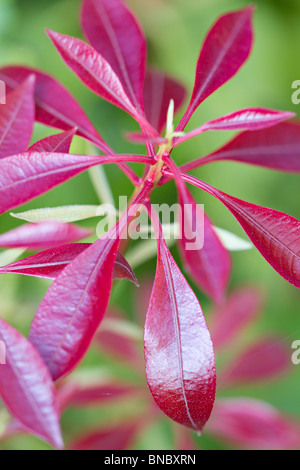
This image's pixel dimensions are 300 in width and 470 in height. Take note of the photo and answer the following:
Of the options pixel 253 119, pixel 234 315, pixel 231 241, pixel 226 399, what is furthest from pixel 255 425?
pixel 253 119

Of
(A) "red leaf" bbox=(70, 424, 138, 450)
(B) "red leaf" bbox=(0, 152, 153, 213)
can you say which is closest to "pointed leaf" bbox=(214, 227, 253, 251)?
(B) "red leaf" bbox=(0, 152, 153, 213)

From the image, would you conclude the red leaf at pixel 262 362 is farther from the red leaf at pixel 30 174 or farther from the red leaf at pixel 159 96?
the red leaf at pixel 30 174

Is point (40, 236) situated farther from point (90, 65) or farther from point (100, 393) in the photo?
point (100, 393)

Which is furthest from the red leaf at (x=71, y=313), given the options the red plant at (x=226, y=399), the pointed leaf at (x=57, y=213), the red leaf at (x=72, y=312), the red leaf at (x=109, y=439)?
the red leaf at (x=109, y=439)

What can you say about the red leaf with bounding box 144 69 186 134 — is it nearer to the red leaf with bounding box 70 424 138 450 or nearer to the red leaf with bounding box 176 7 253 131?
the red leaf with bounding box 176 7 253 131

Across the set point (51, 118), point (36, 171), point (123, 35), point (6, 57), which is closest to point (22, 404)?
point (36, 171)
